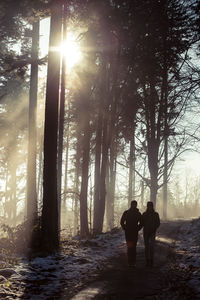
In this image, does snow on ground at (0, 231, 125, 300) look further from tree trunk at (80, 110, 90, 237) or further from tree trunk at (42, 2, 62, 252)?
tree trunk at (80, 110, 90, 237)

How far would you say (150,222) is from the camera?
10102 mm

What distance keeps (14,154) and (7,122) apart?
3566 millimetres

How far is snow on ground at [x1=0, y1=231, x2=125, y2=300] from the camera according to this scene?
658 cm

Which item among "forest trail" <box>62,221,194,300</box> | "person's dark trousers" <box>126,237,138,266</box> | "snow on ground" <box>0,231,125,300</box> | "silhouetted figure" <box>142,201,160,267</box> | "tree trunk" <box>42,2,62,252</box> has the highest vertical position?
"tree trunk" <box>42,2,62,252</box>

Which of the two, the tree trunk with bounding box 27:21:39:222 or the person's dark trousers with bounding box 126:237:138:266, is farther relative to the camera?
the tree trunk with bounding box 27:21:39:222

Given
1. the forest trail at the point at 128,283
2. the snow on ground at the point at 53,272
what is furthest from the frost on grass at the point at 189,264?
the snow on ground at the point at 53,272

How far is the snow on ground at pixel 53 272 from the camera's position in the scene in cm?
658

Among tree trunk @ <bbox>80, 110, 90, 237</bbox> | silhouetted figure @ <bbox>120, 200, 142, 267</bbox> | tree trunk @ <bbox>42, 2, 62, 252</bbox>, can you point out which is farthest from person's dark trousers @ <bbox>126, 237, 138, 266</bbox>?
tree trunk @ <bbox>80, 110, 90, 237</bbox>

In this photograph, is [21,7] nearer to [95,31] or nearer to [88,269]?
[95,31]

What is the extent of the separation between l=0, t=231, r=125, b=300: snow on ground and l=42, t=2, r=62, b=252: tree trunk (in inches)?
28.6

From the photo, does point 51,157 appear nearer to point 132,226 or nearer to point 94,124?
point 132,226

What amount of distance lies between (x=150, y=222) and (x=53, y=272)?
3.30 metres

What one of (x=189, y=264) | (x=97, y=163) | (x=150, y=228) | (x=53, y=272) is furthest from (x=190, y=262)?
(x=97, y=163)

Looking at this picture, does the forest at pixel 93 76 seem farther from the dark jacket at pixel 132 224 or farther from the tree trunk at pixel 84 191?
the dark jacket at pixel 132 224
